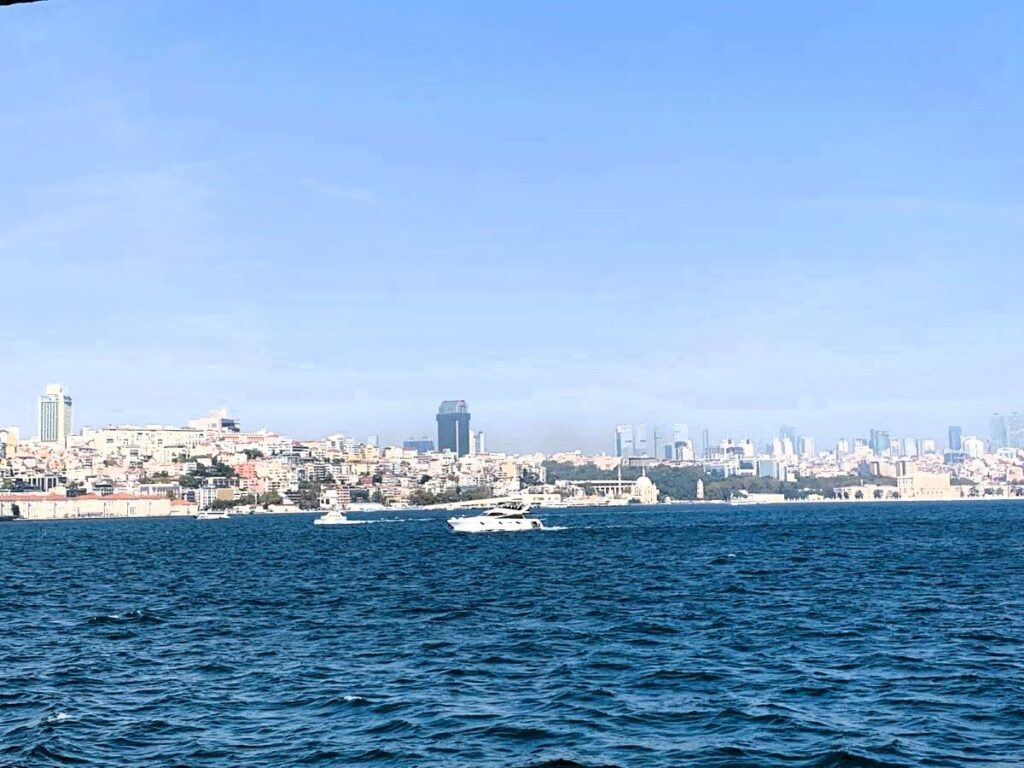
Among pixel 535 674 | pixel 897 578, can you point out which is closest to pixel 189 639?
pixel 535 674

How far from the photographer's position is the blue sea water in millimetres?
16047

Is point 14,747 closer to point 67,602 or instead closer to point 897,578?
point 67,602

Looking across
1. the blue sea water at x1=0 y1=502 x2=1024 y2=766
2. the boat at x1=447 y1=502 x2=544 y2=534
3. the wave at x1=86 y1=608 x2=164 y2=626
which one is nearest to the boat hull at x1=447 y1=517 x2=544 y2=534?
the boat at x1=447 y1=502 x2=544 y2=534

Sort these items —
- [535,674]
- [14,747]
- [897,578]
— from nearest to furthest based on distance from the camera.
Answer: [14,747] → [535,674] → [897,578]

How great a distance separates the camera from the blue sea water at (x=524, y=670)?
16.0m

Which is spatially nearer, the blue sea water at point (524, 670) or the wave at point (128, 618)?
the blue sea water at point (524, 670)

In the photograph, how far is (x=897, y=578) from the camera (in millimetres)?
41906

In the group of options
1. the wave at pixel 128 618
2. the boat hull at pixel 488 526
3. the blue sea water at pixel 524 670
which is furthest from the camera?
the boat hull at pixel 488 526

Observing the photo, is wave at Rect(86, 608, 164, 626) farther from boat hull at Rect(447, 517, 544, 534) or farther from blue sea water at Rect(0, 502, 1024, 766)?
boat hull at Rect(447, 517, 544, 534)

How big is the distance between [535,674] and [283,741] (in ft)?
20.0

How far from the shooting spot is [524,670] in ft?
71.4

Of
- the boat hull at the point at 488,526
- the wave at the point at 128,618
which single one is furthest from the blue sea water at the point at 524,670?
the boat hull at the point at 488,526

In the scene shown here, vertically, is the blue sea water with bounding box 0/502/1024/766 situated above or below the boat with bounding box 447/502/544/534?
below

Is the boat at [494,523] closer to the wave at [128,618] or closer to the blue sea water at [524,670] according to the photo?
the blue sea water at [524,670]
